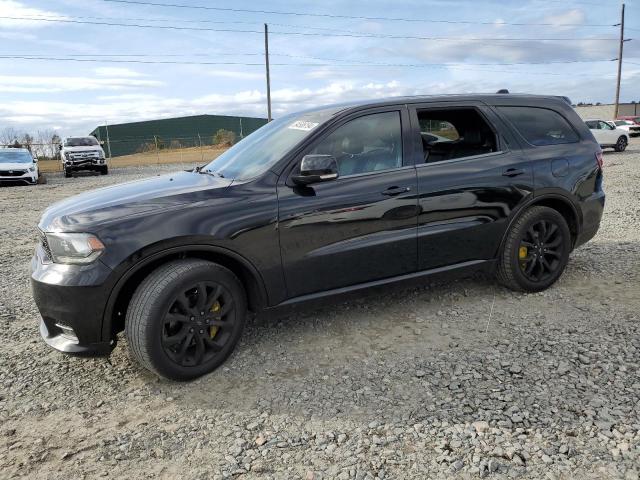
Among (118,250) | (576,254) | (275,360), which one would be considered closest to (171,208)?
(118,250)

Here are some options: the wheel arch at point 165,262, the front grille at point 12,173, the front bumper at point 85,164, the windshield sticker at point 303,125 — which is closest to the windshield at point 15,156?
the front grille at point 12,173

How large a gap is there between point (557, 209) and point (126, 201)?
370 centimetres

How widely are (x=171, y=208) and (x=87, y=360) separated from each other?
134cm

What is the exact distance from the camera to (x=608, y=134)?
2247 cm

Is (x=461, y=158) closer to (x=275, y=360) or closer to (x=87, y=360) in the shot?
(x=275, y=360)

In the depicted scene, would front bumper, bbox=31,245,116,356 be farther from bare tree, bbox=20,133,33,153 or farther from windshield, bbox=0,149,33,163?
bare tree, bbox=20,133,33,153

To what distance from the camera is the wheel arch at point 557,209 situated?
433cm

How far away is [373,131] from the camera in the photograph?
3879 millimetres

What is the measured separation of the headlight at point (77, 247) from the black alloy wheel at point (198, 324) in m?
0.54

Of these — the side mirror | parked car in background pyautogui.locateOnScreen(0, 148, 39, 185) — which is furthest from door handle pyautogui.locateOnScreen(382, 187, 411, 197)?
parked car in background pyautogui.locateOnScreen(0, 148, 39, 185)

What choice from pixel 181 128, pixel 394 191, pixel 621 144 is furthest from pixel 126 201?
pixel 181 128

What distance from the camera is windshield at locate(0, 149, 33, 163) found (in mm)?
17609

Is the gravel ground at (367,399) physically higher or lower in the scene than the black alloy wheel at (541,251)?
lower

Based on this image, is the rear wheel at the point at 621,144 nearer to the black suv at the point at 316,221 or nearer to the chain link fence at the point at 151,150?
the black suv at the point at 316,221
